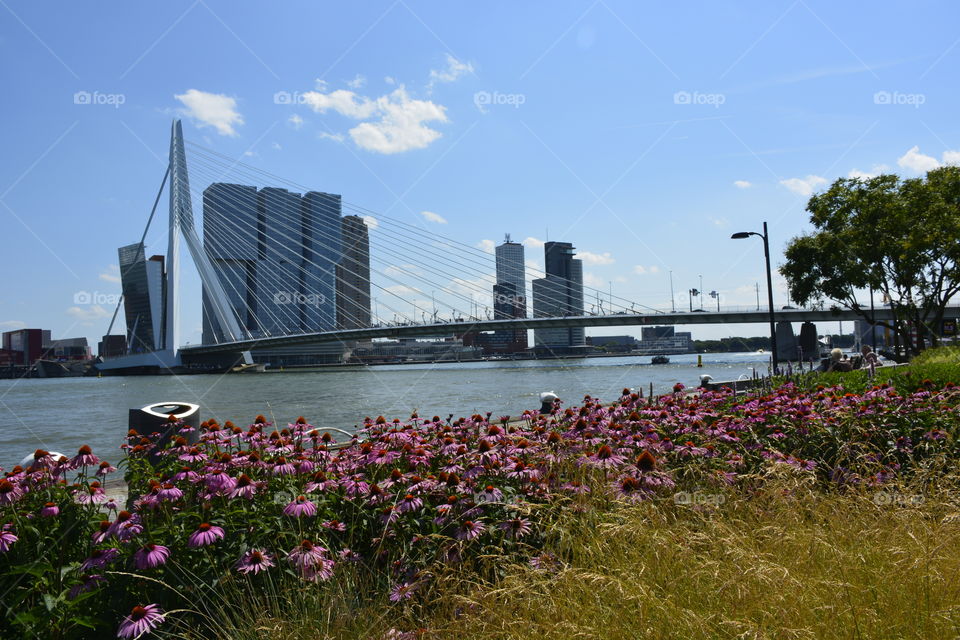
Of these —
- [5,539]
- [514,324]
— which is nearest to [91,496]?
[5,539]

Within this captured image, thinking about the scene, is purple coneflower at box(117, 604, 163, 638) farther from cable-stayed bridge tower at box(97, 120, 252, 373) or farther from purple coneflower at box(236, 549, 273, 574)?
cable-stayed bridge tower at box(97, 120, 252, 373)

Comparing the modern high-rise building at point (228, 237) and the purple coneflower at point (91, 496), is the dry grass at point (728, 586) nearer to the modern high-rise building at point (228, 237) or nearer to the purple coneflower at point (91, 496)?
the purple coneflower at point (91, 496)

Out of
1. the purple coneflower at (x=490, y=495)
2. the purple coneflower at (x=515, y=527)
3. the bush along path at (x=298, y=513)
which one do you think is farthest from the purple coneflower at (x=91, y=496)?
the purple coneflower at (x=515, y=527)

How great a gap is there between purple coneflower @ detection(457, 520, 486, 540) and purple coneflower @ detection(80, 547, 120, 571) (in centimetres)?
157

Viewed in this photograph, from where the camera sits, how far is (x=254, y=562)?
290cm

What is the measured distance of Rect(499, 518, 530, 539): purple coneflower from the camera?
129 inches

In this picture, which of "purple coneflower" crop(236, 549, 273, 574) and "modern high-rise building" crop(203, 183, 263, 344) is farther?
"modern high-rise building" crop(203, 183, 263, 344)

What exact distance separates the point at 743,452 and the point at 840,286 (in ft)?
103

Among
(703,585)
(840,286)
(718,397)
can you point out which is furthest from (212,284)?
(703,585)

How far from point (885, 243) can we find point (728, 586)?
3198 centimetres

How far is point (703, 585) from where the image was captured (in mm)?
2773

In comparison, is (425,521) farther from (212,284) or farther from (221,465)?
(212,284)

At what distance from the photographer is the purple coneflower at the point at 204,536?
284 cm

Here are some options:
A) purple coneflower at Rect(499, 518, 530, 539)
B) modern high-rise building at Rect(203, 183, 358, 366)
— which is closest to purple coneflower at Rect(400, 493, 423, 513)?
purple coneflower at Rect(499, 518, 530, 539)
